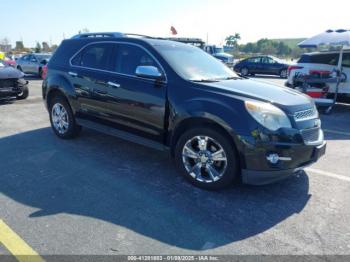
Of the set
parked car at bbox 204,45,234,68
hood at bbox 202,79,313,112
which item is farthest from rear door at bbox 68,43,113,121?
parked car at bbox 204,45,234,68

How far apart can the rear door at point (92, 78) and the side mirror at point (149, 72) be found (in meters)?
0.86

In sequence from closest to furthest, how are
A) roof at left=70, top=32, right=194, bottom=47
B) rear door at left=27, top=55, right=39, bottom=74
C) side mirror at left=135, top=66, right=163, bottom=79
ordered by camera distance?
side mirror at left=135, top=66, right=163, bottom=79 < roof at left=70, top=32, right=194, bottom=47 < rear door at left=27, top=55, right=39, bottom=74

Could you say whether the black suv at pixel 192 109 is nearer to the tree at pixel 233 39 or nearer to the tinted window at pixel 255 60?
the tinted window at pixel 255 60

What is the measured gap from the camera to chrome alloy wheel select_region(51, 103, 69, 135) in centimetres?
606

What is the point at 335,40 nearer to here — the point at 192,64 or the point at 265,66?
the point at 192,64

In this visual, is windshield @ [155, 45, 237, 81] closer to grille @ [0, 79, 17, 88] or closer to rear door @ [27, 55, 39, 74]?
grille @ [0, 79, 17, 88]

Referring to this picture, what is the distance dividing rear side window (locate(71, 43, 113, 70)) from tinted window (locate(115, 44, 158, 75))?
0.79 ft

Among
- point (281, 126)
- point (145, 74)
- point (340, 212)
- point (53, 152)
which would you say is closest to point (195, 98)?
point (145, 74)

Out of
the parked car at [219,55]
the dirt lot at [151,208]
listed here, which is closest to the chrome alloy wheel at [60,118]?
the dirt lot at [151,208]

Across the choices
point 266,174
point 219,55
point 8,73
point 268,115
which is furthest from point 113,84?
point 219,55

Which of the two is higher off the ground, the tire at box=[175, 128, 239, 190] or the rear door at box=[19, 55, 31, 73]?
the rear door at box=[19, 55, 31, 73]

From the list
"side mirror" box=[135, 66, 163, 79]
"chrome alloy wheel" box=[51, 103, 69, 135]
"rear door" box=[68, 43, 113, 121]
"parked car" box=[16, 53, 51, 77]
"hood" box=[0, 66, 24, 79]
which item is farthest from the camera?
"parked car" box=[16, 53, 51, 77]

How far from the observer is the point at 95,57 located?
5.41 m

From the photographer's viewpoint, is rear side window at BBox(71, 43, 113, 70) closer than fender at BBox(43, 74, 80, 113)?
Yes
